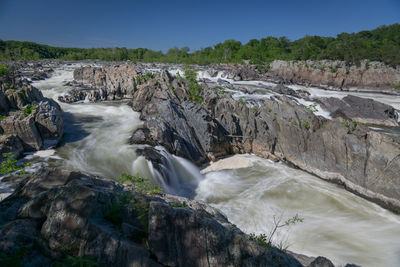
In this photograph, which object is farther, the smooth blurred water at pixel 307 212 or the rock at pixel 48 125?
the rock at pixel 48 125

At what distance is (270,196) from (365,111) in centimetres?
2091

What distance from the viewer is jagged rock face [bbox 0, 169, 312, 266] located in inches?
133

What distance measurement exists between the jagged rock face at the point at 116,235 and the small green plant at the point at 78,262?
188 mm

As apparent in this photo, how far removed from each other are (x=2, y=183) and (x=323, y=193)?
15.6m

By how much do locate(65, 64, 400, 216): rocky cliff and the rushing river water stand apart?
0.95 meters

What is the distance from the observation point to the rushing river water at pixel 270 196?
A: 8.56m

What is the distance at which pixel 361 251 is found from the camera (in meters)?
8.26

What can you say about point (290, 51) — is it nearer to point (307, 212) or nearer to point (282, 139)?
point (282, 139)

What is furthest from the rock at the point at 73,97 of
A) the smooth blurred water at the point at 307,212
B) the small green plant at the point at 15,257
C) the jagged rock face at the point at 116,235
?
the small green plant at the point at 15,257

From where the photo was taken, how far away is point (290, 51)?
8162 centimetres

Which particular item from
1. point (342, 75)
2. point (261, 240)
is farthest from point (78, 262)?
point (342, 75)

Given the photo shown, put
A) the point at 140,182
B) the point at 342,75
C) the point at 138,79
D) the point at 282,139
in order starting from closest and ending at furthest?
1. the point at 140,182
2. the point at 282,139
3. the point at 138,79
4. the point at 342,75

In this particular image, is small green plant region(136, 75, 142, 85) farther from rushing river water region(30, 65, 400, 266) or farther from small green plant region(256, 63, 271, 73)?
small green plant region(256, 63, 271, 73)

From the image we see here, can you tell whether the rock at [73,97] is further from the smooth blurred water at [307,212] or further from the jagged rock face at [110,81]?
the smooth blurred water at [307,212]
